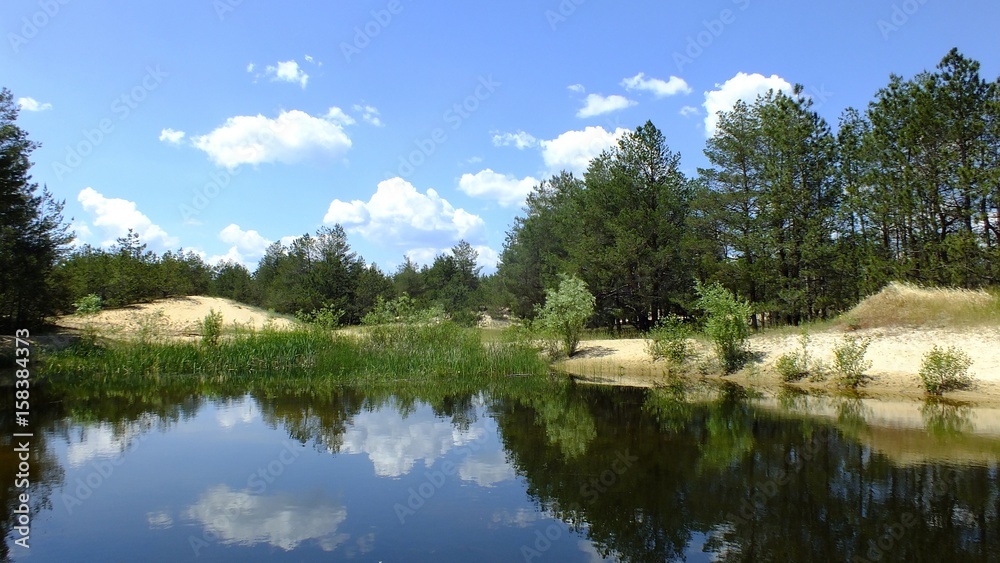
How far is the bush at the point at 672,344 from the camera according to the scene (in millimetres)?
21375

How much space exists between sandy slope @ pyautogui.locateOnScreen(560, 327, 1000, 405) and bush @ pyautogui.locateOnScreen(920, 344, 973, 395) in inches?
10.7

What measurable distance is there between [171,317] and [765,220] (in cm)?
3236

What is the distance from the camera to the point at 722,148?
28984 mm

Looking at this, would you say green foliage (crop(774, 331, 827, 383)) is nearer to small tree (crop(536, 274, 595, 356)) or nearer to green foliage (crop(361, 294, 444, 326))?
small tree (crop(536, 274, 595, 356))

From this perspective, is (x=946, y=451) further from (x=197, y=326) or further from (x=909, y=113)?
(x=197, y=326)

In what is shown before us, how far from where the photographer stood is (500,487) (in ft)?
28.4

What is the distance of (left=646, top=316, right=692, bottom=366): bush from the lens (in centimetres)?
2138

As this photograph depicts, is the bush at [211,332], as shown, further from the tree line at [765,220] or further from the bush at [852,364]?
the bush at [852,364]

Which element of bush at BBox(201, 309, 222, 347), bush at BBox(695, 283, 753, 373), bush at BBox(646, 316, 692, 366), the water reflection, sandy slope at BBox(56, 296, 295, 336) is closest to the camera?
the water reflection

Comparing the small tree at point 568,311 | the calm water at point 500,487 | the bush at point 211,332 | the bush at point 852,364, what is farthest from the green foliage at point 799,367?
the bush at point 211,332

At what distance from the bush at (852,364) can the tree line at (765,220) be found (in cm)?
630

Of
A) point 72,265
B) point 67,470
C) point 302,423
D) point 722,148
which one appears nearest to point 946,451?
point 302,423

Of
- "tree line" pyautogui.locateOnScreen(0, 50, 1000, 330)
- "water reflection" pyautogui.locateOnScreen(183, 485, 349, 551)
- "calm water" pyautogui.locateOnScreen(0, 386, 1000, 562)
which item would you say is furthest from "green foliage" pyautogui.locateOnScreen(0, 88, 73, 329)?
"water reflection" pyautogui.locateOnScreen(183, 485, 349, 551)

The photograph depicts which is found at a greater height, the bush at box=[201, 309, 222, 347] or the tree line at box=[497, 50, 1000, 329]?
the tree line at box=[497, 50, 1000, 329]
